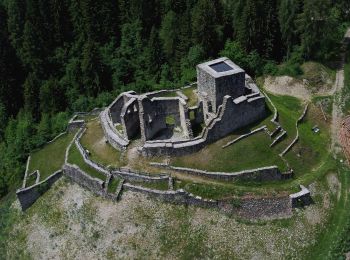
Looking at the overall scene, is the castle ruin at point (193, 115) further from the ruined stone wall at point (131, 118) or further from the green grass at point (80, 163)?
the green grass at point (80, 163)

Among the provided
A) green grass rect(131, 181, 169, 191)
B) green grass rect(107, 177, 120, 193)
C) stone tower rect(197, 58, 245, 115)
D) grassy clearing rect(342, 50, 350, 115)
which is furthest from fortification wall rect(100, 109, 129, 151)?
grassy clearing rect(342, 50, 350, 115)

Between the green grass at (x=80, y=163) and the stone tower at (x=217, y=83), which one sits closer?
the green grass at (x=80, y=163)

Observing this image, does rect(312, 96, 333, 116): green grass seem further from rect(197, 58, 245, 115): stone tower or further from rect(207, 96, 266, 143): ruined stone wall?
rect(197, 58, 245, 115): stone tower

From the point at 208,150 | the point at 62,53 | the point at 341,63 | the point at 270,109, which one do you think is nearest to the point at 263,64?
the point at 341,63

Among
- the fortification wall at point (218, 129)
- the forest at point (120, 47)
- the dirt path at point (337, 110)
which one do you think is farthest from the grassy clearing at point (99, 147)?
the dirt path at point (337, 110)

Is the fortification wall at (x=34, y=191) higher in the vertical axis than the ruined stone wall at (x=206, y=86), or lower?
lower

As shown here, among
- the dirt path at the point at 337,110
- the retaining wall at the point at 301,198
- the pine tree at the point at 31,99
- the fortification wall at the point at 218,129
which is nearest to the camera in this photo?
the retaining wall at the point at 301,198

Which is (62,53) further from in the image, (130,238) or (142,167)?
(130,238)
